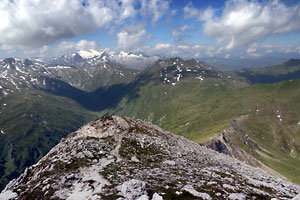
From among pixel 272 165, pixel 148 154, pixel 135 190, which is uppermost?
pixel 135 190

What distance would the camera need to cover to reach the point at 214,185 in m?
28.8

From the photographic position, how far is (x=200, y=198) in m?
22.8

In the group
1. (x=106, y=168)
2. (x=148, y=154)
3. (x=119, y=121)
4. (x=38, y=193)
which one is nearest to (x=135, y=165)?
(x=106, y=168)

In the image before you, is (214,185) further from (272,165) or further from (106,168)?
(272,165)

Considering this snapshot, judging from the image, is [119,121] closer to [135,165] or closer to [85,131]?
[85,131]

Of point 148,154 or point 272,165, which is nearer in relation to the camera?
point 148,154

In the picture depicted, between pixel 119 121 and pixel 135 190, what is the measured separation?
151 feet

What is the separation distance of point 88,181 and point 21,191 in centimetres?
995

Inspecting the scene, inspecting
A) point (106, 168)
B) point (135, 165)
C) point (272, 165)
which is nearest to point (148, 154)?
point (135, 165)

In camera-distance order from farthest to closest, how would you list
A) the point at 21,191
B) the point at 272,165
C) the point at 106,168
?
1. the point at 272,165
2. the point at 106,168
3. the point at 21,191

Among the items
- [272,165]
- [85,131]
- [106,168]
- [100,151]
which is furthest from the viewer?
[272,165]

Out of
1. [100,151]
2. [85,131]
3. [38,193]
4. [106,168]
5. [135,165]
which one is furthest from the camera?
[85,131]

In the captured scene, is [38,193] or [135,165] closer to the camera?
[38,193]

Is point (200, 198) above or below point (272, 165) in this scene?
above
